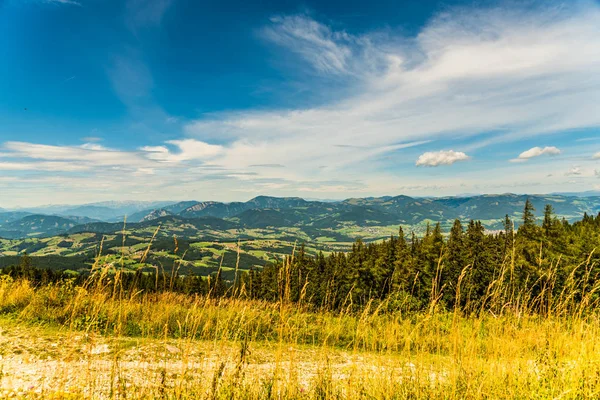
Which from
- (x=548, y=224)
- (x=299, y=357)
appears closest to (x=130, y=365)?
(x=299, y=357)

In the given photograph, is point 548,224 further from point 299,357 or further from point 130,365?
point 130,365

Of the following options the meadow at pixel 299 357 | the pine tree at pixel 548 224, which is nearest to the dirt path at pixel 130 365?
the meadow at pixel 299 357

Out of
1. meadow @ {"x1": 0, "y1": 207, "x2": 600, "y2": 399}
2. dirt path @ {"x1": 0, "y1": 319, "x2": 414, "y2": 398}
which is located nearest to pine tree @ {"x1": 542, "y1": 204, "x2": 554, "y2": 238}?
meadow @ {"x1": 0, "y1": 207, "x2": 600, "y2": 399}

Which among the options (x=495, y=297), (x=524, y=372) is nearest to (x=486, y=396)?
(x=524, y=372)

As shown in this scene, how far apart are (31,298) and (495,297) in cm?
1265

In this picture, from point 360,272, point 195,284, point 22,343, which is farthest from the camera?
point 195,284

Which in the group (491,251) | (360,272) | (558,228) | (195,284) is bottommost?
(195,284)

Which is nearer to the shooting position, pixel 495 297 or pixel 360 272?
pixel 495 297

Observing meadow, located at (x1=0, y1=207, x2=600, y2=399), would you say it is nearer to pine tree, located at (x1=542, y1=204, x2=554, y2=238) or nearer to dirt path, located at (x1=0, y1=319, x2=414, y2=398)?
dirt path, located at (x1=0, y1=319, x2=414, y2=398)

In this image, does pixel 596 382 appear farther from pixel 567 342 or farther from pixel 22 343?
pixel 22 343

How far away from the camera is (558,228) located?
181 ft

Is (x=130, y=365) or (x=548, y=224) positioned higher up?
(x=130, y=365)

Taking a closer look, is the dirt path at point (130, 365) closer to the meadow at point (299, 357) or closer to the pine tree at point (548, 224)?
the meadow at point (299, 357)

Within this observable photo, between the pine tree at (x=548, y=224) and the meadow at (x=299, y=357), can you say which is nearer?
the meadow at (x=299, y=357)
